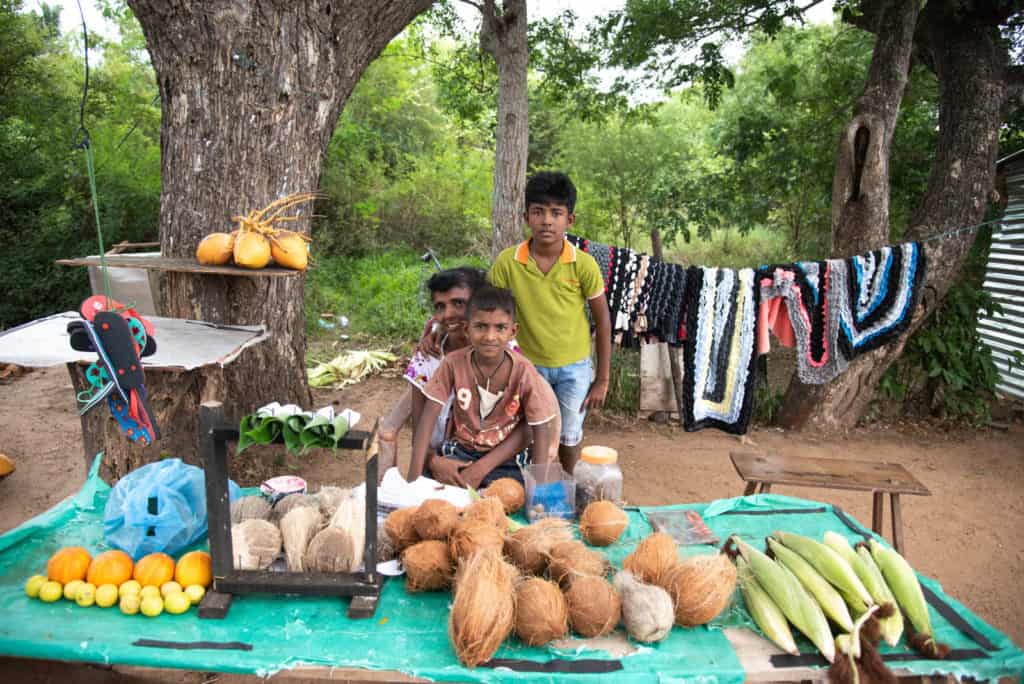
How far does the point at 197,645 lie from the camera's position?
1635mm

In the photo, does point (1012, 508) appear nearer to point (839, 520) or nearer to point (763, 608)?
point (839, 520)

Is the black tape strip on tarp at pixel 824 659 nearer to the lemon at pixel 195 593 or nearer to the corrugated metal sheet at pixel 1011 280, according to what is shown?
the lemon at pixel 195 593

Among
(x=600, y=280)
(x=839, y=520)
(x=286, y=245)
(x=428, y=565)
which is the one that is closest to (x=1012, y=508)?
(x=839, y=520)

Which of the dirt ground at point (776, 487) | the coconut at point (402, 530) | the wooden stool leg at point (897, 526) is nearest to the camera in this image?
the coconut at point (402, 530)

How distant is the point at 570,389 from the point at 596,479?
1.22 meters

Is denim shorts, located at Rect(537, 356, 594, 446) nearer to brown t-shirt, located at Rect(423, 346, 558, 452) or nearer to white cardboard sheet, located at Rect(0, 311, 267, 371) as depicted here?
brown t-shirt, located at Rect(423, 346, 558, 452)

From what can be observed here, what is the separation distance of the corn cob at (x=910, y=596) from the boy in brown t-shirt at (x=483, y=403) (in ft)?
4.03

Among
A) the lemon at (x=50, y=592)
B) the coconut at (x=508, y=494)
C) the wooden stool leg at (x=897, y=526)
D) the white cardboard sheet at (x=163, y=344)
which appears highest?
the white cardboard sheet at (x=163, y=344)

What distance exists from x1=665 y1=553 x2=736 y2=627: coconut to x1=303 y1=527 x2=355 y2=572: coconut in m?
0.88

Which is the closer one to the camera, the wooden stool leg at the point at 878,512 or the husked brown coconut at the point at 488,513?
the husked brown coconut at the point at 488,513

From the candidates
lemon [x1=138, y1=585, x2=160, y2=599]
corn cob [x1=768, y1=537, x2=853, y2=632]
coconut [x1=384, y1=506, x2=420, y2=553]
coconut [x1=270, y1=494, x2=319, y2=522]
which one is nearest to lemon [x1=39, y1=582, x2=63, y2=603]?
lemon [x1=138, y1=585, x2=160, y2=599]

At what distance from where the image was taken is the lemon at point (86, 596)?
179 centimetres

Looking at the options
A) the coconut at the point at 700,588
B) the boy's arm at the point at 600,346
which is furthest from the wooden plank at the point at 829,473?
the coconut at the point at 700,588

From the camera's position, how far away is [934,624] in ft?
6.01
